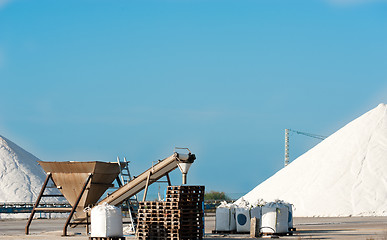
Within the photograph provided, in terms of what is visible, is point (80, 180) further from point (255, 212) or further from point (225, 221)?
point (255, 212)

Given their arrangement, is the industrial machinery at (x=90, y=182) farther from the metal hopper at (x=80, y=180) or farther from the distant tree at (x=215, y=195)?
the distant tree at (x=215, y=195)

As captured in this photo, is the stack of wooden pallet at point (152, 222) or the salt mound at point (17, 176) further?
the salt mound at point (17, 176)

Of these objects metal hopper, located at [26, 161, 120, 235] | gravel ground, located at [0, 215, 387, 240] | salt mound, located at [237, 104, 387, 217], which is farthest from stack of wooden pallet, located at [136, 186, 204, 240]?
salt mound, located at [237, 104, 387, 217]

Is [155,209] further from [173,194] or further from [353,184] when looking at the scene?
[353,184]

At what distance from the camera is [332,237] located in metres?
25.2

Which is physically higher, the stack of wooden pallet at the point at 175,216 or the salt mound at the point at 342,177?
the salt mound at the point at 342,177

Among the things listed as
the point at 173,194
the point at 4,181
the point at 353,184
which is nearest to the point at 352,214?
the point at 353,184

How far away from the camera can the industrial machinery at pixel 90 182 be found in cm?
2925

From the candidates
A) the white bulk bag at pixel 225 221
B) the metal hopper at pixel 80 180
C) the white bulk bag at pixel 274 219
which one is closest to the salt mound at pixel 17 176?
the metal hopper at pixel 80 180

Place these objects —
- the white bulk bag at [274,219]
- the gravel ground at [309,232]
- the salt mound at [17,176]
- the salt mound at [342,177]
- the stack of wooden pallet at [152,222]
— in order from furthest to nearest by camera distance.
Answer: the salt mound at [17,176]
the salt mound at [342,177]
the white bulk bag at [274,219]
the gravel ground at [309,232]
the stack of wooden pallet at [152,222]

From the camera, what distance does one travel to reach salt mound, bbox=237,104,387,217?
161 feet

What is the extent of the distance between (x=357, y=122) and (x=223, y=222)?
Answer: 33751mm

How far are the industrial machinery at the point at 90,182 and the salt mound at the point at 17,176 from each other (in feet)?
140

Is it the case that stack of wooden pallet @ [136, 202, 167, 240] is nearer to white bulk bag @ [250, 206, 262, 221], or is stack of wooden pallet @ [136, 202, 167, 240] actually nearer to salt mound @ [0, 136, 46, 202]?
white bulk bag @ [250, 206, 262, 221]
